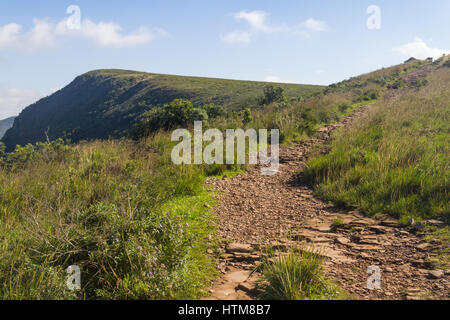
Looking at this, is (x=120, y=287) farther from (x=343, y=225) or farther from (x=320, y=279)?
(x=343, y=225)

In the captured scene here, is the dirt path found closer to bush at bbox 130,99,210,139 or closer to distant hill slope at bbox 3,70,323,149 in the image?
Result: bush at bbox 130,99,210,139

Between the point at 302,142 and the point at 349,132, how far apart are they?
1.60 m

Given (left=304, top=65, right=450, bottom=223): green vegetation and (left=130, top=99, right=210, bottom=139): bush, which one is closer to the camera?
(left=304, top=65, right=450, bottom=223): green vegetation

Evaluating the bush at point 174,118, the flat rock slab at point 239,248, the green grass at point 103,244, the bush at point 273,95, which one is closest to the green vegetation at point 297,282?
the green grass at point 103,244

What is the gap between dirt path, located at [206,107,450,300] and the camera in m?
2.75

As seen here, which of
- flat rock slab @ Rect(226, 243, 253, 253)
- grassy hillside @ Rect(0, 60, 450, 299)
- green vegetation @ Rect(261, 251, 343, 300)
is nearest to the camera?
green vegetation @ Rect(261, 251, 343, 300)

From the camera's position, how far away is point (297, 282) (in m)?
2.55

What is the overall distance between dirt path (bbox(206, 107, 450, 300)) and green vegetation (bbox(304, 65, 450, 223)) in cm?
39

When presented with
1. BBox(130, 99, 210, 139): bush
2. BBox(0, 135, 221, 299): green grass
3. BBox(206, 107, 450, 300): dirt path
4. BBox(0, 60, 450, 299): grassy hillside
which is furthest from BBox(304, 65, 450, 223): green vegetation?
BBox(130, 99, 210, 139): bush

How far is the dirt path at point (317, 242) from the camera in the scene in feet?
9.04

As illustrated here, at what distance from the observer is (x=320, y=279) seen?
2.63 metres

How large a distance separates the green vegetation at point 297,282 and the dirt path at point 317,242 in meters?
0.21

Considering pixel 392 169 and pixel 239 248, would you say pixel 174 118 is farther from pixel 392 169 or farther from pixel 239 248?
pixel 239 248

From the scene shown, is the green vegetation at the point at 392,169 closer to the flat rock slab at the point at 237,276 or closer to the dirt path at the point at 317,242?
the dirt path at the point at 317,242
